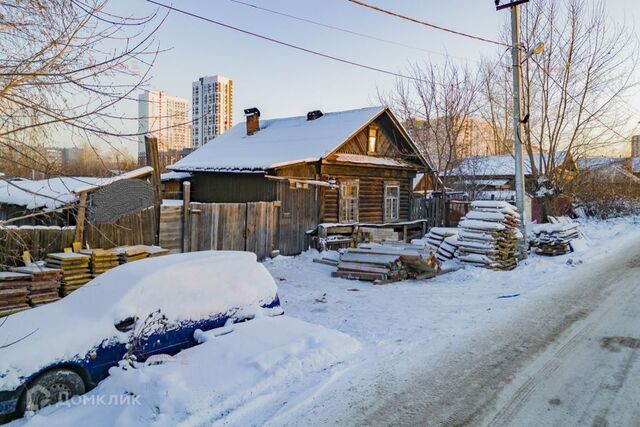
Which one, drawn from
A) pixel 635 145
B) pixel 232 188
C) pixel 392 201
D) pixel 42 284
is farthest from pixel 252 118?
pixel 635 145

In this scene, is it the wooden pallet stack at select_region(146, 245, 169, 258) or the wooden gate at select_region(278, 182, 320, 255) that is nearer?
the wooden pallet stack at select_region(146, 245, 169, 258)

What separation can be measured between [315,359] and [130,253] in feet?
18.1

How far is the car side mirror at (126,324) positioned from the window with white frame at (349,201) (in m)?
13.7

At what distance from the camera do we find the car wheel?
4664mm

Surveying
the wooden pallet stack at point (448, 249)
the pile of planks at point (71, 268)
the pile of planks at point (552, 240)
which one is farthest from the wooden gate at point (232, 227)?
the pile of planks at point (552, 240)

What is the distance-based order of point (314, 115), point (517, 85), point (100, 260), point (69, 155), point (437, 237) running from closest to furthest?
point (69, 155)
point (100, 260)
point (517, 85)
point (437, 237)
point (314, 115)

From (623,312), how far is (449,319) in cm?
341

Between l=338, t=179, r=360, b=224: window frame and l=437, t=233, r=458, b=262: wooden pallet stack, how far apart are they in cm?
498

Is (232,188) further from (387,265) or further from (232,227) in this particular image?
(387,265)

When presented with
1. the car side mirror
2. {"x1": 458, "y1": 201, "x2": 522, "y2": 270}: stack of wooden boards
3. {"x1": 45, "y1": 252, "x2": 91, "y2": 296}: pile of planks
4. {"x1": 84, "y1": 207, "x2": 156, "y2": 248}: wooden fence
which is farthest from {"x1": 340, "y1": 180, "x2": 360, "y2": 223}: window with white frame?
the car side mirror

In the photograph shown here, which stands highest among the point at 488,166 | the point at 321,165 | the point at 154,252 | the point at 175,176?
the point at 488,166

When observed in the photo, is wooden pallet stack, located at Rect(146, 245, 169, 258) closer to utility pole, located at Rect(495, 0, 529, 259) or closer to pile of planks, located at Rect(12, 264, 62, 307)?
pile of planks, located at Rect(12, 264, 62, 307)

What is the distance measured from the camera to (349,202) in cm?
1944

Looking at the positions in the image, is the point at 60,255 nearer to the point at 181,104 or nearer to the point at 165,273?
the point at 165,273
